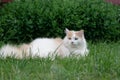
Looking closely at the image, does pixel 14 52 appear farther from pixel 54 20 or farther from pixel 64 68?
pixel 54 20

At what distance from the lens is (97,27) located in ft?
36.9

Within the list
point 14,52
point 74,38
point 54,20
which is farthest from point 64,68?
point 54,20

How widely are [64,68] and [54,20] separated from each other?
10.3 feet

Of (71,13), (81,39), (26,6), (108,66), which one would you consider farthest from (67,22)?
(108,66)

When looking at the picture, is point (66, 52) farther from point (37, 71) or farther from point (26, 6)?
point (26, 6)

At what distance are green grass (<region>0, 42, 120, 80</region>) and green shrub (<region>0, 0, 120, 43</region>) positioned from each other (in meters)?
2.40

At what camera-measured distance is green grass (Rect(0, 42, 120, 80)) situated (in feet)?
24.2

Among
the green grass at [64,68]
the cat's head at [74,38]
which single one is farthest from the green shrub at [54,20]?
the green grass at [64,68]

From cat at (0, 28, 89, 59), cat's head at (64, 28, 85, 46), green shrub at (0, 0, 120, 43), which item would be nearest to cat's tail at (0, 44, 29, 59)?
cat at (0, 28, 89, 59)

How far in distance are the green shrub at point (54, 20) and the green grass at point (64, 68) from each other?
94.5 inches

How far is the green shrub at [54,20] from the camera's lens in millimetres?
10719

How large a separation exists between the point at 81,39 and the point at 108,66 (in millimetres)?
1436

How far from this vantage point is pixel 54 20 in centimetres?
1077

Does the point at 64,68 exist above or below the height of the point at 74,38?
below
